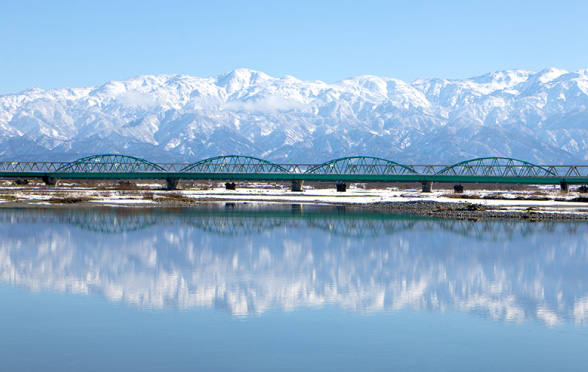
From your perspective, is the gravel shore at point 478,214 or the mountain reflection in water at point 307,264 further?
the gravel shore at point 478,214

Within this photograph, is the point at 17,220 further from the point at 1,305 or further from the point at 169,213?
the point at 1,305

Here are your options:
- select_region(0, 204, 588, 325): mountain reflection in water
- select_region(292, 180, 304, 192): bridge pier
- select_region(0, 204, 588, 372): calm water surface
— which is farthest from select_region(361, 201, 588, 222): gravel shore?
select_region(292, 180, 304, 192): bridge pier

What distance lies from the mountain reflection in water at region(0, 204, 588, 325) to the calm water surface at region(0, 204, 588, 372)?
11 centimetres

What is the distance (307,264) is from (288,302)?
32.7ft

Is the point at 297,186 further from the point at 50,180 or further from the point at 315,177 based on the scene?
the point at 50,180

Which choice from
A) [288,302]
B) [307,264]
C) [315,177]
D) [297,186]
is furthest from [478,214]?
[315,177]

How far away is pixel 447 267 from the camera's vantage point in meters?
38.6

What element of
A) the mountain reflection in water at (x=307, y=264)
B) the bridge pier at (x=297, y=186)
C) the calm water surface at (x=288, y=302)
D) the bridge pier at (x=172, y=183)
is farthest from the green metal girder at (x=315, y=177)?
the calm water surface at (x=288, y=302)

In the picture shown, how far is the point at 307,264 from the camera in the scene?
38.7 m

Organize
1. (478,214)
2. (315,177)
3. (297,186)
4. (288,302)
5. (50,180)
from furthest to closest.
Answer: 1. (50,180)
2. (315,177)
3. (297,186)
4. (478,214)
5. (288,302)

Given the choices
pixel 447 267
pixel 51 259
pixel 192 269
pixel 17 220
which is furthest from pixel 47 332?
pixel 17 220

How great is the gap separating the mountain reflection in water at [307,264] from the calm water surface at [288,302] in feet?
0.35

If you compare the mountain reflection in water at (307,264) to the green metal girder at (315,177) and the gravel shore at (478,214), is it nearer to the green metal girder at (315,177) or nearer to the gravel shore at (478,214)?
the gravel shore at (478,214)

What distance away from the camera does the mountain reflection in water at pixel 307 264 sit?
96.3ft
